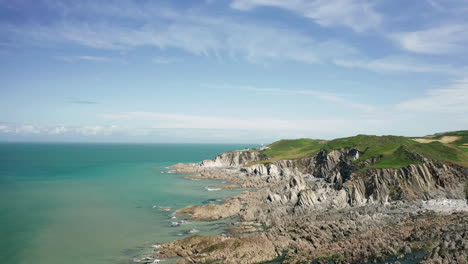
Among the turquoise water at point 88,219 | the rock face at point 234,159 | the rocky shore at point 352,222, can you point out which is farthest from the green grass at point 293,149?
the turquoise water at point 88,219

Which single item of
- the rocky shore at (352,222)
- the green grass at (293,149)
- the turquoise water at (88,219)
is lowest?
the turquoise water at (88,219)

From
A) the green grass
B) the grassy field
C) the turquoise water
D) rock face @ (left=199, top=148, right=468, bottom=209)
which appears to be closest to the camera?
the turquoise water

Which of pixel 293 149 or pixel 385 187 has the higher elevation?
pixel 293 149

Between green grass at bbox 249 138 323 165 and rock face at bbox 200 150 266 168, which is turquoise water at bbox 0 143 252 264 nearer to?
green grass at bbox 249 138 323 165

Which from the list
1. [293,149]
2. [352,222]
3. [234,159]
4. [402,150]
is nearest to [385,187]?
[402,150]


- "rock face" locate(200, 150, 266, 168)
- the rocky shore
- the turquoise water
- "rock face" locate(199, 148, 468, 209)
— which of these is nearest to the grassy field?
"rock face" locate(199, 148, 468, 209)

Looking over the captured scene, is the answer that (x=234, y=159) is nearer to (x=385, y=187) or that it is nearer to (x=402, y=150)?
(x=402, y=150)

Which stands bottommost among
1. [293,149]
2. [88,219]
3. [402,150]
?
[88,219]

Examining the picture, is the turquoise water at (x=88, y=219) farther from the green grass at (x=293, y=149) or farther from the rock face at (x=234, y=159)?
the rock face at (x=234, y=159)

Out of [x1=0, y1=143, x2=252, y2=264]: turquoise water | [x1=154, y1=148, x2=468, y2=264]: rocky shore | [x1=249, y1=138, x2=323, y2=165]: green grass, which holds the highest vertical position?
[x1=249, y1=138, x2=323, y2=165]: green grass
